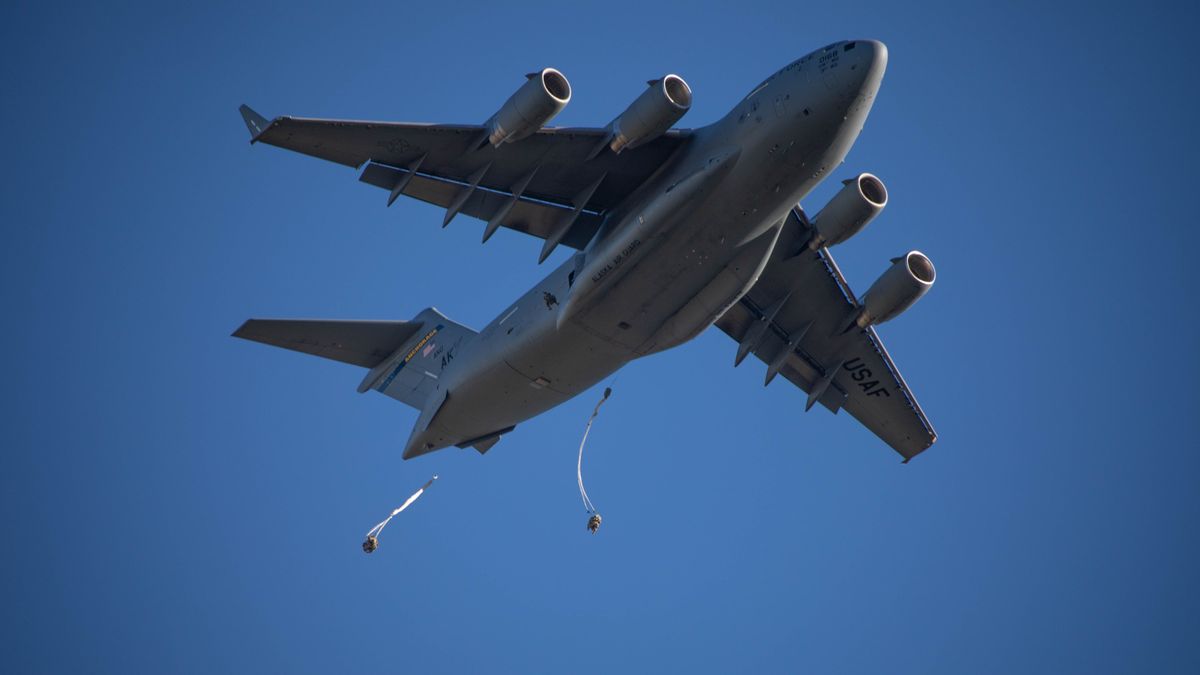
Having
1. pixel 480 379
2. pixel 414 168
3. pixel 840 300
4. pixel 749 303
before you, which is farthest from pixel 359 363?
pixel 840 300

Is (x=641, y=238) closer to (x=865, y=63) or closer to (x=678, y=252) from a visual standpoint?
(x=678, y=252)

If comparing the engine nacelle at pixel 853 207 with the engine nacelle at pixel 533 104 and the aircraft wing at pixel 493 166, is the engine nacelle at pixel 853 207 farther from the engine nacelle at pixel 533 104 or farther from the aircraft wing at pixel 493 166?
the engine nacelle at pixel 533 104

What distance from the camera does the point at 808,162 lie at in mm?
17484

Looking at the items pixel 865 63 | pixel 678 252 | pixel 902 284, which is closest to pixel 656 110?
pixel 678 252

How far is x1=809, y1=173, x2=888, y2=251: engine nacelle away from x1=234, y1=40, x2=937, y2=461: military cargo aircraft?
0.03 meters

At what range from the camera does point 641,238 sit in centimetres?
1833

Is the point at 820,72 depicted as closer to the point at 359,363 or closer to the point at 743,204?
the point at 743,204

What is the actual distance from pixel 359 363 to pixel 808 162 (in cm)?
1042

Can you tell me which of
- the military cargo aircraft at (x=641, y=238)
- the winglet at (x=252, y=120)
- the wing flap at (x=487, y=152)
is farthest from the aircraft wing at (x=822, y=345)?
the winglet at (x=252, y=120)

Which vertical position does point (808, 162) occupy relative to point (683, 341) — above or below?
above

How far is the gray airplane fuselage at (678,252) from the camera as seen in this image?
676 inches

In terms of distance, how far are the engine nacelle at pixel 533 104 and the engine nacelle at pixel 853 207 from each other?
464 cm

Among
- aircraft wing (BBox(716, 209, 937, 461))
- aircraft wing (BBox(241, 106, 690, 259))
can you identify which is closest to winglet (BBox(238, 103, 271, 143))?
aircraft wing (BBox(241, 106, 690, 259))

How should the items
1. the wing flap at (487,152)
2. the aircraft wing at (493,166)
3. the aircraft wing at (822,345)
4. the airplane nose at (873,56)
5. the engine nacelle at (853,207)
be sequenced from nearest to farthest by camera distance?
the airplane nose at (873,56) < the wing flap at (487,152) < the aircraft wing at (493,166) < the engine nacelle at (853,207) < the aircraft wing at (822,345)
